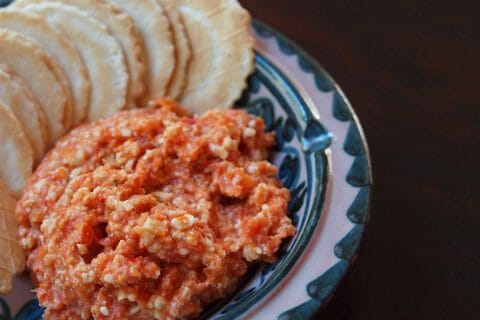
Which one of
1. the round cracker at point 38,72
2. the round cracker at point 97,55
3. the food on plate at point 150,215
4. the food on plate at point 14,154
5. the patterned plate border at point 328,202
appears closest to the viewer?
the patterned plate border at point 328,202

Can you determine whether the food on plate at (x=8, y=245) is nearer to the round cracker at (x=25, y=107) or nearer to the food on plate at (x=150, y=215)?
the food on plate at (x=150, y=215)

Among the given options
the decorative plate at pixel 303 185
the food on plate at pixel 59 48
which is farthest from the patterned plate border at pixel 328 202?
the food on plate at pixel 59 48

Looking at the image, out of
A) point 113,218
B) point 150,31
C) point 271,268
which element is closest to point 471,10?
point 150,31

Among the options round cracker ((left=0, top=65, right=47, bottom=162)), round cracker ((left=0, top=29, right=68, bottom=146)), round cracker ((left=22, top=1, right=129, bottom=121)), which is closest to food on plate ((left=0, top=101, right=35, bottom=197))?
round cracker ((left=0, top=65, right=47, bottom=162))

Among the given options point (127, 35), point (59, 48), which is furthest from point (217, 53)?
point (59, 48)

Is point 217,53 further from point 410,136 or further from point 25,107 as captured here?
point 410,136
